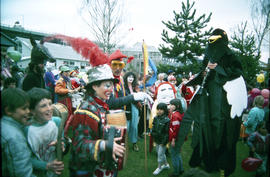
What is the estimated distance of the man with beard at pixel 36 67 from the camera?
262 centimetres

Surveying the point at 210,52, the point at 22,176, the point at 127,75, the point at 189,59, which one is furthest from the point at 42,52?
the point at 189,59

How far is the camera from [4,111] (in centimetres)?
156

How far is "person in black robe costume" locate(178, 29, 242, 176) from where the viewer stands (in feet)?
7.51

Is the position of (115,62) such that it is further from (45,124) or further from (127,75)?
(45,124)

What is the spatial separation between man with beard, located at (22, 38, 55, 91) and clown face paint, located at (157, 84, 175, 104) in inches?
130

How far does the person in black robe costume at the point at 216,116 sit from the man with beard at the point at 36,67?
225cm

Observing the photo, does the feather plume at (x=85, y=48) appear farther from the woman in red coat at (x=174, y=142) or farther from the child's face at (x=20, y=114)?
the woman in red coat at (x=174, y=142)

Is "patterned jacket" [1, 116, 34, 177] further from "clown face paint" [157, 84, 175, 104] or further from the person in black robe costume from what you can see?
"clown face paint" [157, 84, 175, 104]

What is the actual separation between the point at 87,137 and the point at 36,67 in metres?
1.94

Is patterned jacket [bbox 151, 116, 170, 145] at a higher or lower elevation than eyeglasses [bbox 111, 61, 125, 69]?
lower

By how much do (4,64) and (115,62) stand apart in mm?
2729

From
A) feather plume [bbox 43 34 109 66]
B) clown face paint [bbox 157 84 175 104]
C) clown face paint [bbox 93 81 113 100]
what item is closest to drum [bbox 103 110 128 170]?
clown face paint [bbox 93 81 113 100]

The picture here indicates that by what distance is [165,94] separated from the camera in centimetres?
531

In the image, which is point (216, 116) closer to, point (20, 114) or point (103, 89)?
point (103, 89)
